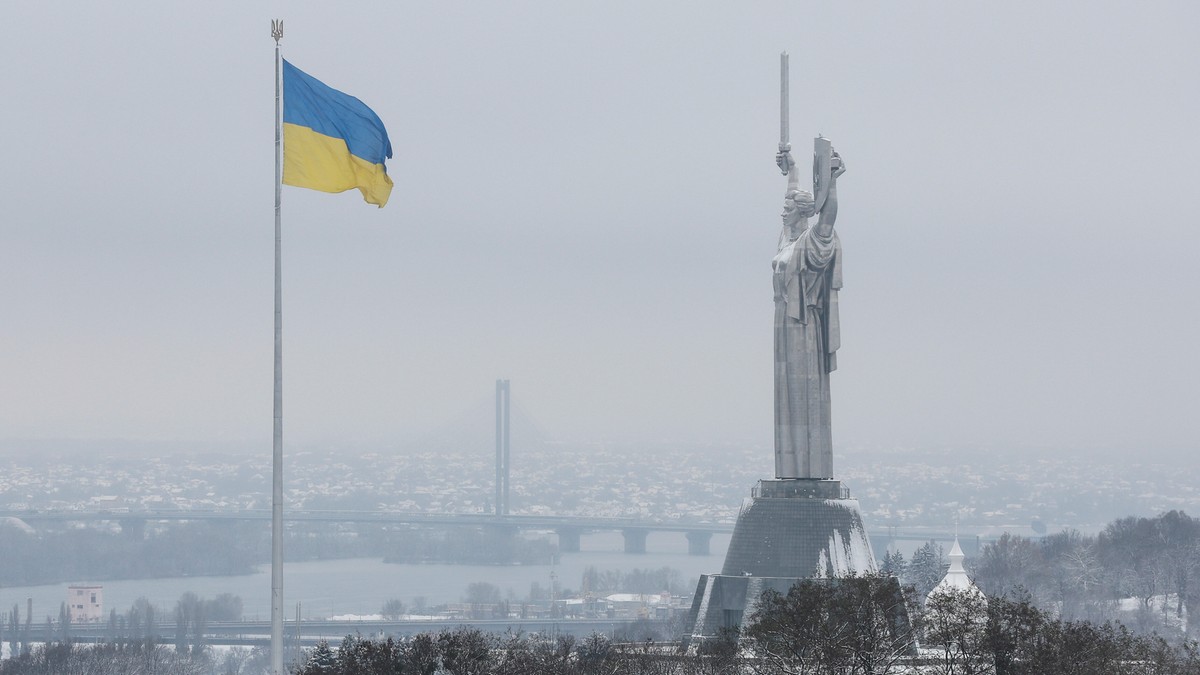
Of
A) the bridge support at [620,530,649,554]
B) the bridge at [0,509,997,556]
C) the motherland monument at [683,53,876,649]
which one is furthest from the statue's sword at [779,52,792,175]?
the bridge support at [620,530,649,554]

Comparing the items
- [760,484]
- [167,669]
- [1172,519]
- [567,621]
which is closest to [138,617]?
[567,621]

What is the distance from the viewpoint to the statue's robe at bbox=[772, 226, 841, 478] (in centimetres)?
4116

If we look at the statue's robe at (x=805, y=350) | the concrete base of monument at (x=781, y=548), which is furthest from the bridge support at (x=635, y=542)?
the concrete base of monument at (x=781, y=548)

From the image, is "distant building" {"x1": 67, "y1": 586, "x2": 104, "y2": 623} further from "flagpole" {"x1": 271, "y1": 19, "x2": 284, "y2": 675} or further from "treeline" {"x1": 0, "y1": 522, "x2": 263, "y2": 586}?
"flagpole" {"x1": 271, "y1": 19, "x2": 284, "y2": 675}

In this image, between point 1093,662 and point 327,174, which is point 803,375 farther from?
point 327,174

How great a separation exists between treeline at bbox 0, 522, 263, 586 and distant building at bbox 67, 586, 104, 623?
1144 inches

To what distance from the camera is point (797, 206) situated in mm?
41156

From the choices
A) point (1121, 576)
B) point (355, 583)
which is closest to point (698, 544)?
point (355, 583)

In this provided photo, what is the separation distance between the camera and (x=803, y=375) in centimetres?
4141

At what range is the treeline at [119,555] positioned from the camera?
15588cm

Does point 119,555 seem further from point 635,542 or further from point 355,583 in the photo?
point 635,542

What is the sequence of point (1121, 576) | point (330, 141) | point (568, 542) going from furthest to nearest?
point (568, 542)
point (1121, 576)
point (330, 141)

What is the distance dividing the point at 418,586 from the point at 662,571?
1854 centimetres

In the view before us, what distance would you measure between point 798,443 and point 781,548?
200cm
